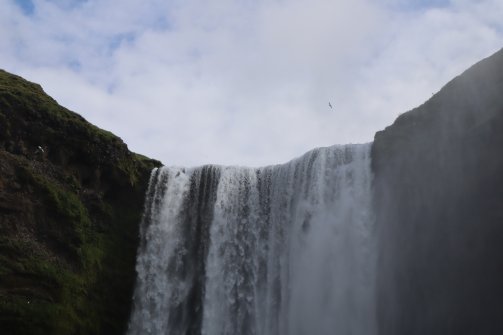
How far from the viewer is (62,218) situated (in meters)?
25.2

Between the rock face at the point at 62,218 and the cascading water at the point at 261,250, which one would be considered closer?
the rock face at the point at 62,218

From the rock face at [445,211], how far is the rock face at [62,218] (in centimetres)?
1191

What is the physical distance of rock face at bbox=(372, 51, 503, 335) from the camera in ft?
68.1

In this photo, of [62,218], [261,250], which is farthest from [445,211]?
[62,218]

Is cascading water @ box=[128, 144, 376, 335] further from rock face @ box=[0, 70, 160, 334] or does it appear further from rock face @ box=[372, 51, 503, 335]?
rock face @ box=[0, 70, 160, 334]

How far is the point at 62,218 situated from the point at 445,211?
15952mm

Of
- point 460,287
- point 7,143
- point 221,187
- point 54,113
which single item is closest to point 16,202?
point 7,143

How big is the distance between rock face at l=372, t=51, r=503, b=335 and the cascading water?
1180mm

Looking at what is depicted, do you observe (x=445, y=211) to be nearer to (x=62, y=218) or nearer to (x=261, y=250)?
(x=261, y=250)

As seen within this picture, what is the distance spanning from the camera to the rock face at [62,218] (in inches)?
896

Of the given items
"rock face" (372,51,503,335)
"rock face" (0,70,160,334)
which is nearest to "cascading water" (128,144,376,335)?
"rock face" (372,51,503,335)

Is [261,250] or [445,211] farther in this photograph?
[261,250]

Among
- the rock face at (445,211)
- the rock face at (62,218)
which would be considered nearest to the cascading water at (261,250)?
the rock face at (445,211)

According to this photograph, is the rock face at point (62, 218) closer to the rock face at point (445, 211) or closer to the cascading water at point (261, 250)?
the cascading water at point (261, 250)
